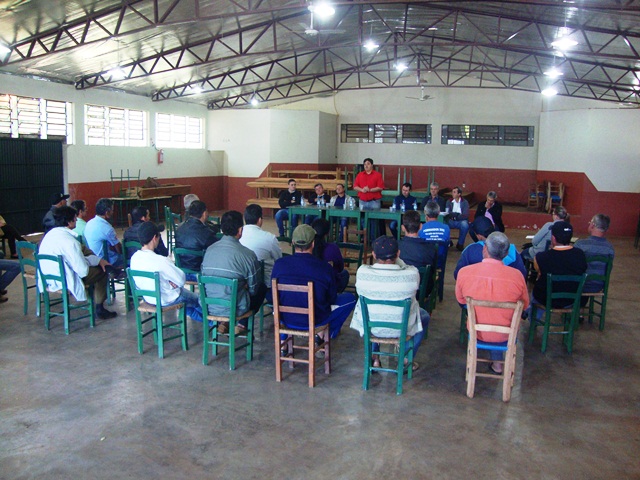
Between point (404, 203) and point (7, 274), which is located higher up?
point (404, 203)

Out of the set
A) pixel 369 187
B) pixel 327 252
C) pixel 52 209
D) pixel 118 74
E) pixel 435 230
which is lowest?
pixel 327 252

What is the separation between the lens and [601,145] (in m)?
13.3

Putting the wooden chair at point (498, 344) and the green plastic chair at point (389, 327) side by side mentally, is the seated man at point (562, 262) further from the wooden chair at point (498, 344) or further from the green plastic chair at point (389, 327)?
the green plastic chair at point (389, 327)

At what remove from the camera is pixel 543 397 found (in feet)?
12.9

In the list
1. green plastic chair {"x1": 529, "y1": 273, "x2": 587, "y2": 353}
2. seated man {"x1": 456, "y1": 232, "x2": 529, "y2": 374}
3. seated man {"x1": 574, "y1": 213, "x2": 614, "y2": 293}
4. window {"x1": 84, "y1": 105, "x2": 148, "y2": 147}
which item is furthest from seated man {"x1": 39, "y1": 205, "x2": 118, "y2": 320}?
window {"x1": 84, "y1": 105, "x2": 148, "y2": 147}

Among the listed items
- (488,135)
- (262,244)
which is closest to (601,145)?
(488,135)

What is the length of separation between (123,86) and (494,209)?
28.5 ft

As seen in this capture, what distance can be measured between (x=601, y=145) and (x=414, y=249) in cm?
1040

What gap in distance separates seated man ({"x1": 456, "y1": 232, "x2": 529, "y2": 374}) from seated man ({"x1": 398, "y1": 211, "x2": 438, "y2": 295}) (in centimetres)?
119

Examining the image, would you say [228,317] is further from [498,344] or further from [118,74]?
[118,74]

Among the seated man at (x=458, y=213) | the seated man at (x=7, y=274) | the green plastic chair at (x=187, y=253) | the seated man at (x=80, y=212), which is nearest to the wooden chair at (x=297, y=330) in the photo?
the green plastic chair at (x=187, y=253)

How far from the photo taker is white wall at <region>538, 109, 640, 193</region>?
Answer: 12.9 m

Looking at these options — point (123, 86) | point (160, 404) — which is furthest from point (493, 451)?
point (123, 86)

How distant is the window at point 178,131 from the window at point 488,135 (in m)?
7.33
